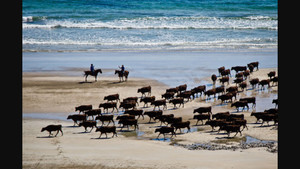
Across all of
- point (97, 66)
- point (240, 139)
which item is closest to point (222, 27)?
point (97, 66)

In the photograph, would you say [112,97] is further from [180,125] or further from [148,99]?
[180,125]

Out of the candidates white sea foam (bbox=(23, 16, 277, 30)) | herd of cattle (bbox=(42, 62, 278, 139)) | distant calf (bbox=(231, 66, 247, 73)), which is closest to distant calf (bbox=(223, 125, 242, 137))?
herd of cattle (bbox=(42, 62, 278, 139))

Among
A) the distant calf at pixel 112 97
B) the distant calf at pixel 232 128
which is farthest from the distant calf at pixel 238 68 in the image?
the distant calf at pixel 232 128

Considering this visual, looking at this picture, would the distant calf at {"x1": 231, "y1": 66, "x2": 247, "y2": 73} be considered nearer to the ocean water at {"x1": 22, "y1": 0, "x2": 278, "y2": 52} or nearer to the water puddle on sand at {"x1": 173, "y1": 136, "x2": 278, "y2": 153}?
the ocean water at {"x1": 22, "y1": 0, "x2": 278, "y2": 52}

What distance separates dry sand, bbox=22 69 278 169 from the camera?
13.2 metres

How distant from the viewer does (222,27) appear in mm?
52781

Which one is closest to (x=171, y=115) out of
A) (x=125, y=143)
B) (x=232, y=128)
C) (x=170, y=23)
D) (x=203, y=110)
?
(x=203, y=110)

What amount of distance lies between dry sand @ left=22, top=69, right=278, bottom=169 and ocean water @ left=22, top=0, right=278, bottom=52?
16.2 meters

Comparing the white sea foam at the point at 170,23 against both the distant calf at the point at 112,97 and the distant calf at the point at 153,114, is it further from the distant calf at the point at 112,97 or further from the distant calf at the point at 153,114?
the distant calf at the point at 153,114

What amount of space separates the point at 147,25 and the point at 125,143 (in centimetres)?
3953

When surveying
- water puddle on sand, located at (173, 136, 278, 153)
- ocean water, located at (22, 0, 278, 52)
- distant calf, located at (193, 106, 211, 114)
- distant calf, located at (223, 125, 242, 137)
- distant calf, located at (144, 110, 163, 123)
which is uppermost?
ocean water, located at (22, 0, 278, 52)

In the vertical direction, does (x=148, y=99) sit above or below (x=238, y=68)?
below

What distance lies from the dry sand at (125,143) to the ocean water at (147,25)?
16.2 metres

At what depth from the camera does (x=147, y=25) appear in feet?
177
